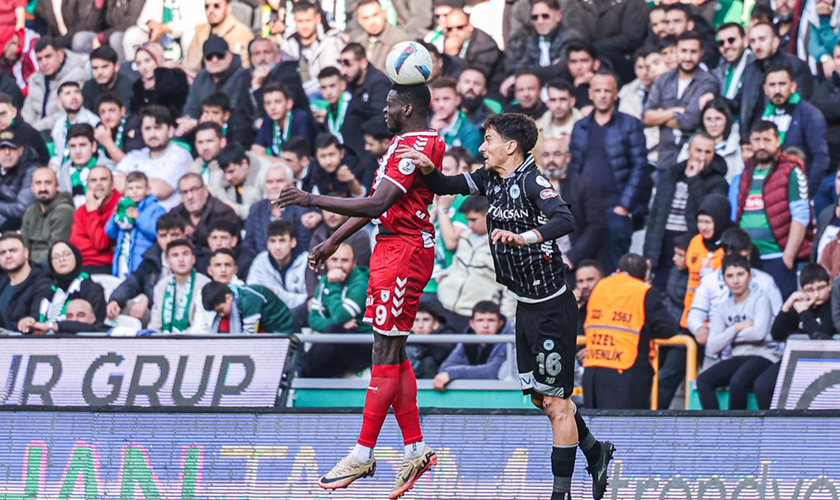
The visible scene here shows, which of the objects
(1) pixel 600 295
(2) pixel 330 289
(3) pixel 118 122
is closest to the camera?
(1) pixel 600 295

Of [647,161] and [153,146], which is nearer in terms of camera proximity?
[647,161]

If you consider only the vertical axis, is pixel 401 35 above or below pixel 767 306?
above

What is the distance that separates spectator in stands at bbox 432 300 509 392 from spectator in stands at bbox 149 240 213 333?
7.59 feet

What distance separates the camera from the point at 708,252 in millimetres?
12930

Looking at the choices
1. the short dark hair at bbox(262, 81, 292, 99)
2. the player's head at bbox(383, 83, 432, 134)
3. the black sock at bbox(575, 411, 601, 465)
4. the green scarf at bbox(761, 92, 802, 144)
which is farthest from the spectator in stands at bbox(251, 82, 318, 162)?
the black sock at bbox(575, 411, 601, 465)

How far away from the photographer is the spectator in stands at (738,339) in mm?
11555

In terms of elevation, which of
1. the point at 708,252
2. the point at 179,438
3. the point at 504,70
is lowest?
the point at 179,438

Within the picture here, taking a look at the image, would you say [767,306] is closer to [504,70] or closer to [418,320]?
[418,320]

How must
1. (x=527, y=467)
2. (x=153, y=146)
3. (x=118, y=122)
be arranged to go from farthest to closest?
(x=118, y=122) < (x=153, y=146) < (x=527, y=467)

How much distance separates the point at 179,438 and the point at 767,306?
16.9 feet

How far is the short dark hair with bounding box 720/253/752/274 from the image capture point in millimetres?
12039

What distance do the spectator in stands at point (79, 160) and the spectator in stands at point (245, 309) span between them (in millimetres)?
3922

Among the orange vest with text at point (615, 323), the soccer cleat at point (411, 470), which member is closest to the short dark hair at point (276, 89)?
the orange vest with text at point (615, 323)

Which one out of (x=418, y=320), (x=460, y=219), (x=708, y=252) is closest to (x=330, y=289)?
(x=418, y=320)
